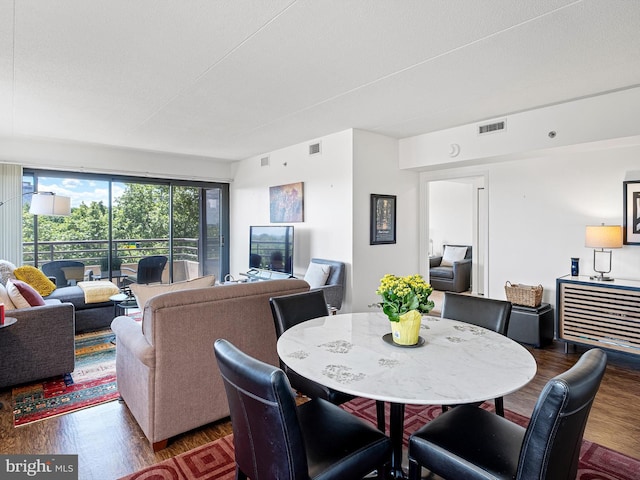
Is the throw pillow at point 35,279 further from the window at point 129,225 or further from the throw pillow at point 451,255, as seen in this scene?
the throw pillow at point 451,255

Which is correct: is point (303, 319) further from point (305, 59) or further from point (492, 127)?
point (492, 127)

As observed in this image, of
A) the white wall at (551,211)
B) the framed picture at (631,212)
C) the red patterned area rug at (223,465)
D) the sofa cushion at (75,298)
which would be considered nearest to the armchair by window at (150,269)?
the sofa cushion at (75,298)

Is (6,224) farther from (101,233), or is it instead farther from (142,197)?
(142,197)

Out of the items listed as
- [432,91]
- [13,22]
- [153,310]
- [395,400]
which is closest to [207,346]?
[153,310]

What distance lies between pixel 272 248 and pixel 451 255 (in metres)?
3.88

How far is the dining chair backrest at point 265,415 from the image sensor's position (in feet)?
3.77

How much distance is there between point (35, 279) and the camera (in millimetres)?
4402

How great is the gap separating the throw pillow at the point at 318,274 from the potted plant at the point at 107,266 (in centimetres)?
341

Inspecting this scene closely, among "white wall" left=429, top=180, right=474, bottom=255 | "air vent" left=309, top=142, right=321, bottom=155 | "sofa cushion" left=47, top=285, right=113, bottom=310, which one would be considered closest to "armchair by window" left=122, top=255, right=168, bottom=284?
"sofa cushion" left=47, top=285, right=113, bottom=310

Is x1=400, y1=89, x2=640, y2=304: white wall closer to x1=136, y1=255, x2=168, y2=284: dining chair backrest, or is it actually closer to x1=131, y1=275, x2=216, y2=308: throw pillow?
x1=131, y1=275, x2=216, y2=308: throw pillow

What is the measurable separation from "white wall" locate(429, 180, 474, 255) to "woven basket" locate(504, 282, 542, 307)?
3.60 metres

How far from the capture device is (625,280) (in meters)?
3.66

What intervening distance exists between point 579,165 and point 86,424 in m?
5.01

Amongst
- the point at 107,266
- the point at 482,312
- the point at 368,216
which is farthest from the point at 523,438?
the point at 107,266
